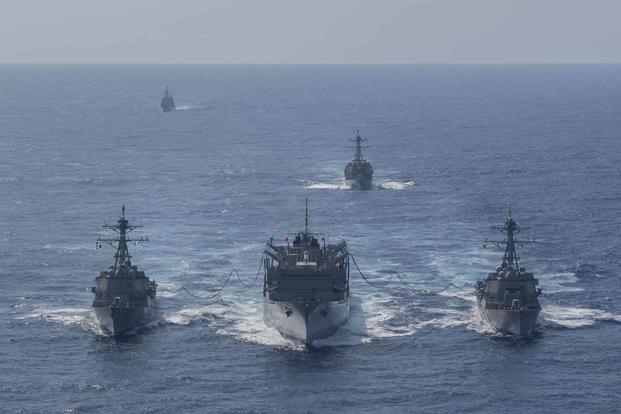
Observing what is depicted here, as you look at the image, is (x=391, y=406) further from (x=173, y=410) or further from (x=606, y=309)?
(x=606, y=309)

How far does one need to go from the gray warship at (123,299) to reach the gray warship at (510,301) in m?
39.9

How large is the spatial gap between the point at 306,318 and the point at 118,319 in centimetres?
2163

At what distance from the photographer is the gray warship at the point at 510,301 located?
142125 mm

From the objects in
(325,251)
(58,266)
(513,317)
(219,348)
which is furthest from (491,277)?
(58,266)

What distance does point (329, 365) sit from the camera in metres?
132

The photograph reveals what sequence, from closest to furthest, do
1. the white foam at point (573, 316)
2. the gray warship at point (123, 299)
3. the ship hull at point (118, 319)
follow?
the ship hull at point (118, 319) < the gray warship at point (123, 299) < the white foam at point (573, 316)

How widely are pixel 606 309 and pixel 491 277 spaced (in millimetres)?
14978

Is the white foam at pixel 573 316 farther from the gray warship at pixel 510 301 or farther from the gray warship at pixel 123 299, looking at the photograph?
the gray warship at pixel 123 299

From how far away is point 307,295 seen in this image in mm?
144250

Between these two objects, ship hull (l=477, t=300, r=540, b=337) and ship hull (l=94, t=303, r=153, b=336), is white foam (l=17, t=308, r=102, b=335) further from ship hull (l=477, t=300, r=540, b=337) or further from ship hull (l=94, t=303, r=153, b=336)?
ship hull (l=477, t=300, r=540, b=337)

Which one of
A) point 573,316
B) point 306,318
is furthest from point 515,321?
point 306,318

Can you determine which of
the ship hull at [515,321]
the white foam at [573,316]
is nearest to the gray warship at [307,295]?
the ship hull at [515,321]

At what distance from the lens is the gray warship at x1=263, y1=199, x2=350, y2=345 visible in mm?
141375

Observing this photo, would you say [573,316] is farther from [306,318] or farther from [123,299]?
[123,299]
